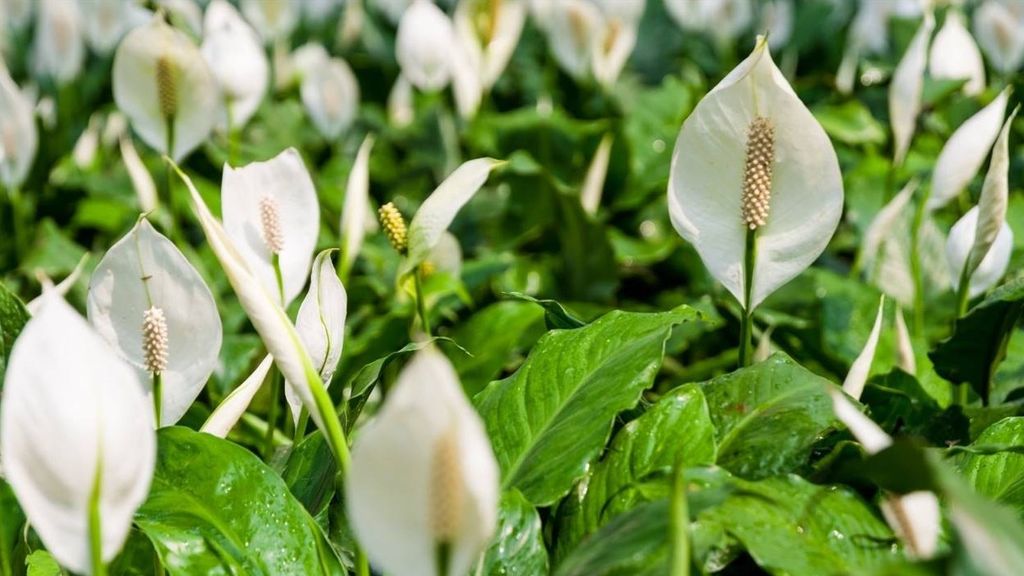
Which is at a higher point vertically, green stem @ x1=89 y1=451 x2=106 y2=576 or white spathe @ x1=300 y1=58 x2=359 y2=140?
green stem @ x1=89 y1=451 x2=106 y2=576

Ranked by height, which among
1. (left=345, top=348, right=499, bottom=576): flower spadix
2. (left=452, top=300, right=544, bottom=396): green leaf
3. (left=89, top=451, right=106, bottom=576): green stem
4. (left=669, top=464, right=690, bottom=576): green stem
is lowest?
(left=452, top=300, right=544, bottom=396): green leaf

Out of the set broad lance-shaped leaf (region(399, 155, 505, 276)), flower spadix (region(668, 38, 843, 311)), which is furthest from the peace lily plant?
broad lance-shaped leaf (region(399, 155, 505, 276))

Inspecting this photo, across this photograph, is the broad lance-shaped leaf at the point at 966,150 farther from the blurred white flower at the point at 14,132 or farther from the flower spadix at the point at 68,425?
the blurred white flower at the point at 14,132

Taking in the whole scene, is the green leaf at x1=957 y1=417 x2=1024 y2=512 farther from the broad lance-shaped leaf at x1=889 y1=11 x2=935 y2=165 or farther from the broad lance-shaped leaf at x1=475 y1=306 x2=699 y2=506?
the broad lance-shaped leaf at x1=889 y1=11 x2=935 y2=165

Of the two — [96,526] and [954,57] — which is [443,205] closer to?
[96,526]

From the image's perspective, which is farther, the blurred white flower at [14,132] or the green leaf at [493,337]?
the blurred white flower at [14,132]

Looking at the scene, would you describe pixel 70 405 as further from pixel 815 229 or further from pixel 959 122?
pixel 959 122

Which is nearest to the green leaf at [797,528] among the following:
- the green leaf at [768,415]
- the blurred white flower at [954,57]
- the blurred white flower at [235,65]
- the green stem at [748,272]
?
the green leaf at [768,415]
